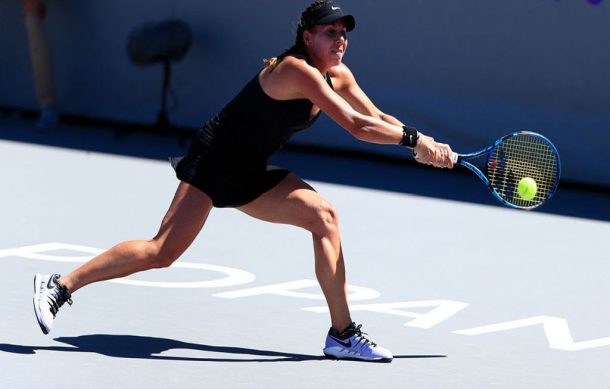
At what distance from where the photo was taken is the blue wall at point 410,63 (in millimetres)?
11477

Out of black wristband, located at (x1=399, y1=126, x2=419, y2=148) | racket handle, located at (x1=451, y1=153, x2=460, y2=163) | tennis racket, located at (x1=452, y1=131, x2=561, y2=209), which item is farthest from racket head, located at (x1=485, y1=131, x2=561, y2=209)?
black wristband, located at (x1=399, y1=126, x2=419, y2=148)

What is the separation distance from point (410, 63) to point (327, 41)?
20.7 feet

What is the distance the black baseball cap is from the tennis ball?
1.35 meters

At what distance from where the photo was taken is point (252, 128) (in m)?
6.11

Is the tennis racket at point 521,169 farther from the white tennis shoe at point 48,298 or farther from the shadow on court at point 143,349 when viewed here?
the white tennis shoe at point 48,298

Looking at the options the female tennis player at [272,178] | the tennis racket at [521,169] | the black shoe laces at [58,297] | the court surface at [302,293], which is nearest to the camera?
the court surface at [302,293]

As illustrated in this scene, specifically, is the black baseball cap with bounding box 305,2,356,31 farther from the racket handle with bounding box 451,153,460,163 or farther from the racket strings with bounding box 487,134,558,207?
the racket strings with bounding box 487,134,558,207

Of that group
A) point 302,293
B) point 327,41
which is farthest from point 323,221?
point 302,293

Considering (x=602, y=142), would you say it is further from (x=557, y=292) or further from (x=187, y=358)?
(x=187, y=358)

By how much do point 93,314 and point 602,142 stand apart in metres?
6.01

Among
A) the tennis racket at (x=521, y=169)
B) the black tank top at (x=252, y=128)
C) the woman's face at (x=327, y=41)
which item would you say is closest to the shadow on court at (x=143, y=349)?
the black tank top at (x=252, y=128)

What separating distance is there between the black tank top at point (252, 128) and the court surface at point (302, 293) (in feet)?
2.79

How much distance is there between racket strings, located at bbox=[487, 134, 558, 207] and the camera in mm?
6777

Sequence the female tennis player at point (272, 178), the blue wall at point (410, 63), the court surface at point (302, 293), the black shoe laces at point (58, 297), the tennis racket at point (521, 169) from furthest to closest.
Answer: the blue wall at point (410, 63) → the tennis racket at point (521, 169) → the black shoe laces at point (58, 297) → the female tennis player at point (272, 178) → the court surface at point (302, 293)
